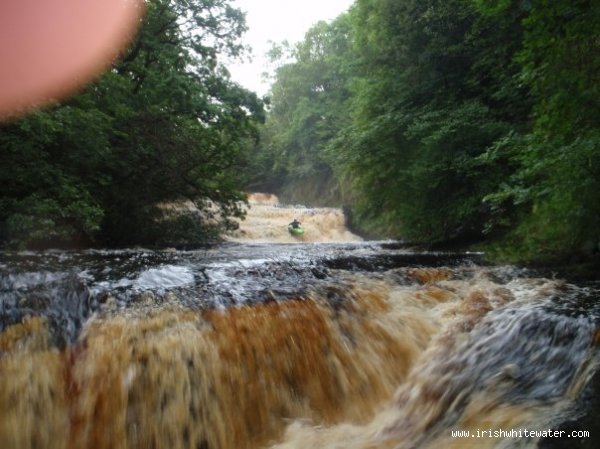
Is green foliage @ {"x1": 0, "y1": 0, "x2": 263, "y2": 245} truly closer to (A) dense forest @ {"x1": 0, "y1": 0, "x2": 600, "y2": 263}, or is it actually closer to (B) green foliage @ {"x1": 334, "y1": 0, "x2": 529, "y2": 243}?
(A) dense forest @ {"x1": 0, "y1": 0, "x2": 600, "y2": 263}

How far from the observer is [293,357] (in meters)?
3.59

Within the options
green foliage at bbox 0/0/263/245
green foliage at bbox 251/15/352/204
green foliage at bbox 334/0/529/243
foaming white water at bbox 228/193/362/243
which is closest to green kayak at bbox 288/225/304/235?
foaming white water at bbox 228/193/362/243

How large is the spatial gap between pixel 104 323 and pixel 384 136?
7078 mm

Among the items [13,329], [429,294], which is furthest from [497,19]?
[13,329]

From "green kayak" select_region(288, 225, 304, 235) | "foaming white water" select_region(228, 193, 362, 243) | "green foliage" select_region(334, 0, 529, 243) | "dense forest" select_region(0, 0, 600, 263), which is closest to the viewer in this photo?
"dense forest" select_region(0, 0, 600, 263)

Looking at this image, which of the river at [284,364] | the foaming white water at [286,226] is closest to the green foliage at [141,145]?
the river at [284,364]

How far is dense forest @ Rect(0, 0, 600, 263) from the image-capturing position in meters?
5.89

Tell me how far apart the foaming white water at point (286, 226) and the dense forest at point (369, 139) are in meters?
4.53

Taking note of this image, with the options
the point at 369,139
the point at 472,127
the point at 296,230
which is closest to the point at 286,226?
the point at 296,230

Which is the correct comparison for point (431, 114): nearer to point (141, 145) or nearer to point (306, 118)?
Answer: point (141, 145)

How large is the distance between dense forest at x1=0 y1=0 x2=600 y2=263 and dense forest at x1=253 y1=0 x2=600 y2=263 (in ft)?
0.10

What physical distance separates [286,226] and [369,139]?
25.7 ft

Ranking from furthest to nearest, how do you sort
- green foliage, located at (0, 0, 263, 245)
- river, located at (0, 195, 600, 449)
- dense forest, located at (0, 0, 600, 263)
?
1. green foliage, located at (0, 0, 263, 245)
2. dense forest, located at (0, 0, 600, 263)
3. river, located at (0, 195, 600, 449)

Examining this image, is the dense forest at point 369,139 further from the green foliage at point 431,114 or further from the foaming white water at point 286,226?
the foaming white water at point 286,226
